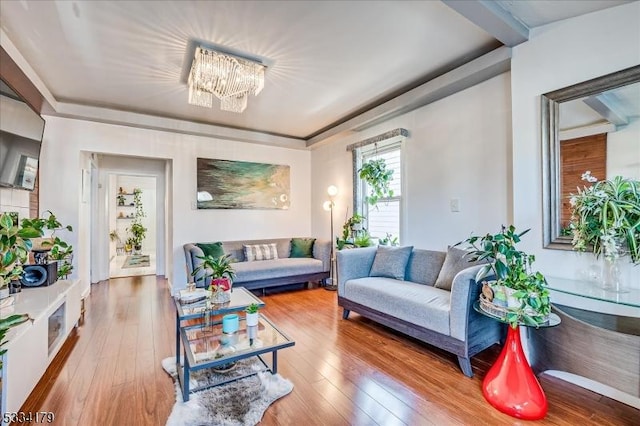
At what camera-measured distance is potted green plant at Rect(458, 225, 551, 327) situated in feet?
5.87

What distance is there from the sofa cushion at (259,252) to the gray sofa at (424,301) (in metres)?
1.74

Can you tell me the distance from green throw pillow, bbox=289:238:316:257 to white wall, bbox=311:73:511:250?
1742 mm

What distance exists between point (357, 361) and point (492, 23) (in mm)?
2673

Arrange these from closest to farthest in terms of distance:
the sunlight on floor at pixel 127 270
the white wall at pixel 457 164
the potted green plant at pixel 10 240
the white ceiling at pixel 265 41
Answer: the potted green plant at pixel 10 240, the white ceiling at pixel 265 41, the white wall at pixel 457 164, the sunlight on floor at pixel 127 270

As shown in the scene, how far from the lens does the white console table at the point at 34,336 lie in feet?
5.18

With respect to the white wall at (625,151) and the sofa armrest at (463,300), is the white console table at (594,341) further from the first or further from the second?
the white wall at (625,151)

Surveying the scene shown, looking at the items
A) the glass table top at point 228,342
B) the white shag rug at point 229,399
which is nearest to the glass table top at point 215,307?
the glass table top at point 228,342

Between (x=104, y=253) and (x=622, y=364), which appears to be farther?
(x=104, y=253)

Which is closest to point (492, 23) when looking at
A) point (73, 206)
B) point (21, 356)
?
point (21, 356)

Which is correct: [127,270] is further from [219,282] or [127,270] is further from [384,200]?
[384,200]

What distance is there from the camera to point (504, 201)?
2.71m

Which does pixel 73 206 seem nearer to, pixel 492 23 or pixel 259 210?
pixel 259 210

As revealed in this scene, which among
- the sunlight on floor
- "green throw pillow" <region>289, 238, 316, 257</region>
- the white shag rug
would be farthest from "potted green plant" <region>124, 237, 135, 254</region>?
the white shag rug

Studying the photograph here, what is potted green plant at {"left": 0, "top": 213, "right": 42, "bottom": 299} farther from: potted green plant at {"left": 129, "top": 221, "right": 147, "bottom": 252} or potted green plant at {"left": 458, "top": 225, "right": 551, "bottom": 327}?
potted green plant at {"left": 129, "top": 221, "right": 147, "bottom": 252}
